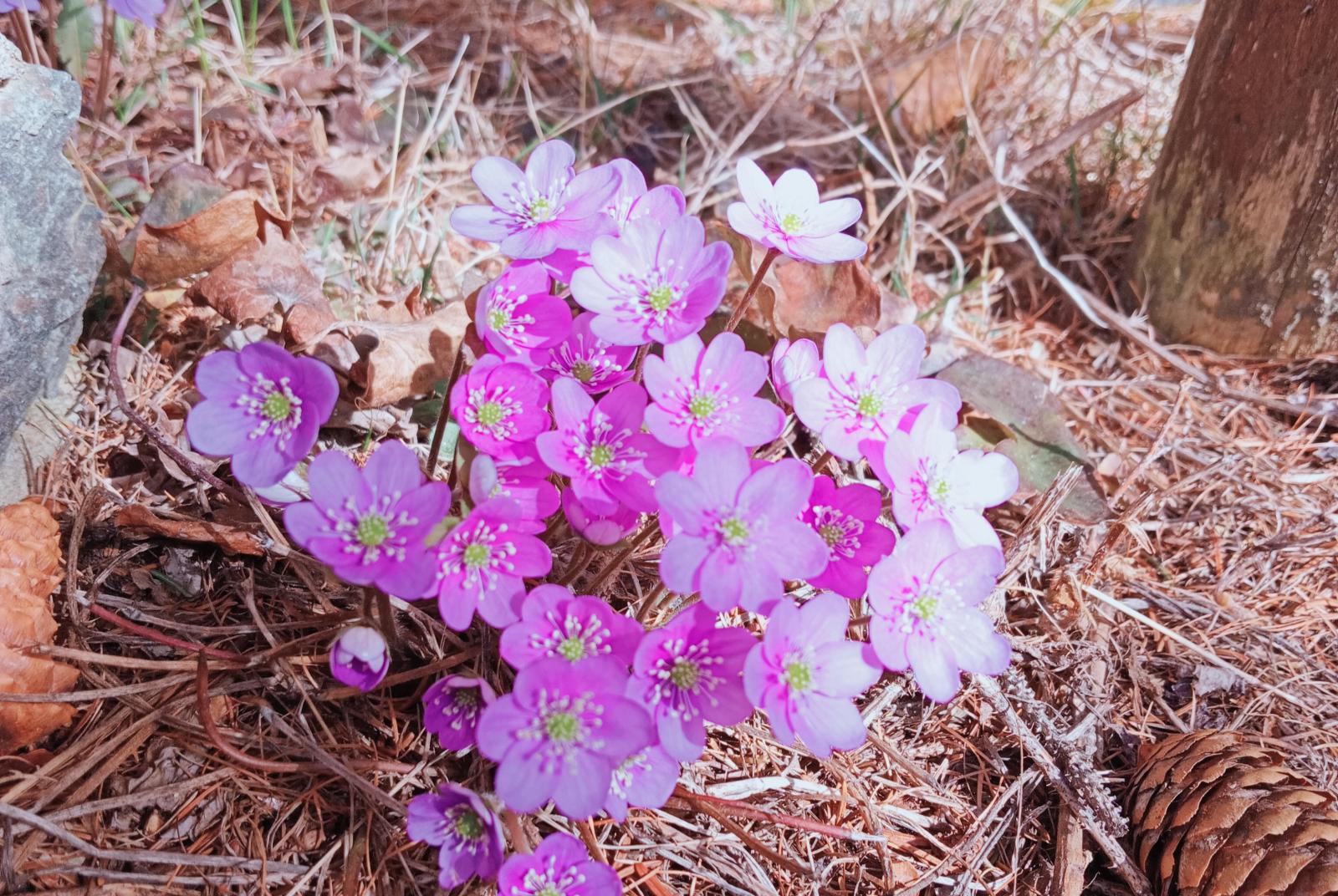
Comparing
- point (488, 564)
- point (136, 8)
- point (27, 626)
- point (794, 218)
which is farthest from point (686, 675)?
point (136, 8)

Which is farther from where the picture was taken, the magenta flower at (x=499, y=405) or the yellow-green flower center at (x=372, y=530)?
the magenta flower at (x=499, y=405)

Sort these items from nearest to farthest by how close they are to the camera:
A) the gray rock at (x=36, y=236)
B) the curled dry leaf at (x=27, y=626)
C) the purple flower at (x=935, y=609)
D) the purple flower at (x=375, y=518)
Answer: the purple flower at (x=375, y=518) < the purple flower at (x=935, y=609) < the curled dry leaf at (x=27, y=626) < the gray rock at (x=36, y=236)

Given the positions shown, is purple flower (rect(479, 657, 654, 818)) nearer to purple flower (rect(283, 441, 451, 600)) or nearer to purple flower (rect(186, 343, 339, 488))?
purple flower (rect(283, 441, 451, 600))

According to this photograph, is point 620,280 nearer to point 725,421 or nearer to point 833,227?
point 725,421

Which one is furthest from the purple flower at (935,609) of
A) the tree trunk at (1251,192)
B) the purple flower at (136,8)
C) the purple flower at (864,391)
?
the purple flower at (136,8)

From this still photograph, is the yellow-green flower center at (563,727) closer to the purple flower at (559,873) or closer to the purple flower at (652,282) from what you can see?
the purple flower at (559,873)

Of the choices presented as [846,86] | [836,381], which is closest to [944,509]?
[836,381]

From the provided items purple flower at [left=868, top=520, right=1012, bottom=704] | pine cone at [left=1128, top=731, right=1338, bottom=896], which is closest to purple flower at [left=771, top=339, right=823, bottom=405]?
purple flower at [left=868, top=520, right=1012, bottom=704]
